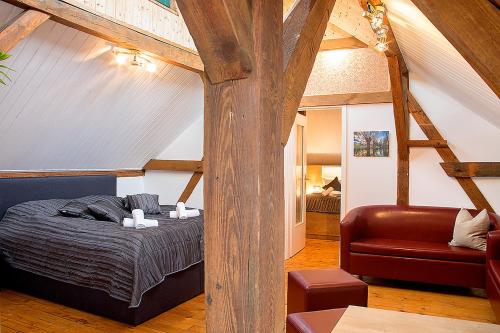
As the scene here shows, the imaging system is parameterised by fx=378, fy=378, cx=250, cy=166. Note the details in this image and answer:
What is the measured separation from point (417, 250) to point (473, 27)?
3083mm

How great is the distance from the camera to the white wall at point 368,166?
5.17 m

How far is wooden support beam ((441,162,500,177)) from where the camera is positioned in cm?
450

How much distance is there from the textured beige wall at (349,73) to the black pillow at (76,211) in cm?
337

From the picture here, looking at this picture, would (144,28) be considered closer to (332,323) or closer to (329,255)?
(332,323)

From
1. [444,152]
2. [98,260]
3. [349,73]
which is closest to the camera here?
[98,260]

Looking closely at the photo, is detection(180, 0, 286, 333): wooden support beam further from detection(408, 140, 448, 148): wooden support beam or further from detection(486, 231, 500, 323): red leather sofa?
detection(408, 140, 448, 148): wooden support beam

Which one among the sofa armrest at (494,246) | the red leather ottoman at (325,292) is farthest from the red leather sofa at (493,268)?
the red leather ottoman at (325,292)

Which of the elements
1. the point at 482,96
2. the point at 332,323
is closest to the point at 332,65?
the point at 482,96

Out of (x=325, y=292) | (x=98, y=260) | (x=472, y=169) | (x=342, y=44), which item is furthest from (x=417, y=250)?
(x=98, y=260)

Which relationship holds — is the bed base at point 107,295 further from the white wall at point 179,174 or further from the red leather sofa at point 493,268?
the red leather sofa at point 493,268

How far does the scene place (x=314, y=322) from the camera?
2.00m

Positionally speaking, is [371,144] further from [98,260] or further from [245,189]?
[245,189]

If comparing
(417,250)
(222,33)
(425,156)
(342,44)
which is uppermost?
(342,44)

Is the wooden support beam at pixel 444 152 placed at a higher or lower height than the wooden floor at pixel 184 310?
higher
